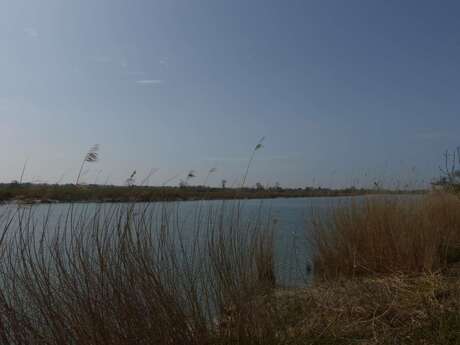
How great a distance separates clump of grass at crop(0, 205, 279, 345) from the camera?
87.5 inches

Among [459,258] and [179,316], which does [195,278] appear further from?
[459,258]

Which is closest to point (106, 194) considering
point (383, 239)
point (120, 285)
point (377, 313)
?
point (120, 285)

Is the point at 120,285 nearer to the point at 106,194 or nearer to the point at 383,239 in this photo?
the point at 106,194

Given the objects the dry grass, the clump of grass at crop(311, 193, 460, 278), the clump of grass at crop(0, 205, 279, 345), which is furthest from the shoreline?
the clump of grass at crop(311, 193, 460, 278)

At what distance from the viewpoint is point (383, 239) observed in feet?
18.3

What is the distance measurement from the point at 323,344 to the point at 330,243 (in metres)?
3.44

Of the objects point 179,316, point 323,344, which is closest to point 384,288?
point 323,344

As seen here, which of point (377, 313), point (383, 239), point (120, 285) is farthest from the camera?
point (383, 239)

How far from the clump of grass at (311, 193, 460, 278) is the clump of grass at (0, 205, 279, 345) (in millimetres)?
2936

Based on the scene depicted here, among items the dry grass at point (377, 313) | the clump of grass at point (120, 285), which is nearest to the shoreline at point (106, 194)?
the clump of grass at point (120, 285)

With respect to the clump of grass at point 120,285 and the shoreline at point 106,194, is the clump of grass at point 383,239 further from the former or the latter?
the clump of grass at point 120,285

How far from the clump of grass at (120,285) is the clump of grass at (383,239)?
2.94 metres

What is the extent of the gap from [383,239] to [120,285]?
13.8ft

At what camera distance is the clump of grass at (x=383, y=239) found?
17.4 ft
